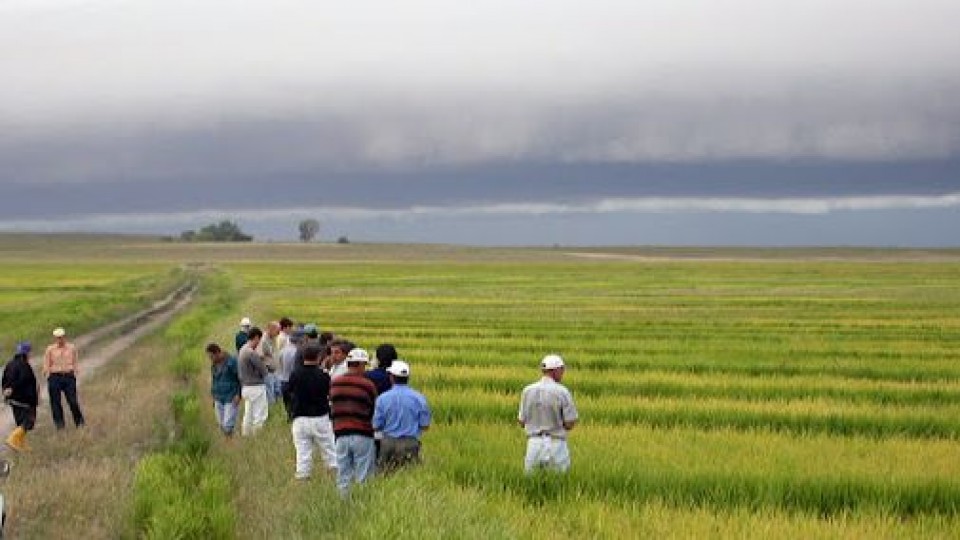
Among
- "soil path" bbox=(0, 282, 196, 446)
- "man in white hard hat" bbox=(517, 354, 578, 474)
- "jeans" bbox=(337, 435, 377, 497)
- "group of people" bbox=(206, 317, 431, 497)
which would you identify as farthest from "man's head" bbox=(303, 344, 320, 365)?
Result: "soil path" bbox=(0, 282, 196, 446)

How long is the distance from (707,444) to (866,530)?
4.94 meters

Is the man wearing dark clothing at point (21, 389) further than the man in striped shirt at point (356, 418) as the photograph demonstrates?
Yes

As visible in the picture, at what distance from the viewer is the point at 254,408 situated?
18438 mm

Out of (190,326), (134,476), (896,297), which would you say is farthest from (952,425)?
(896,297)

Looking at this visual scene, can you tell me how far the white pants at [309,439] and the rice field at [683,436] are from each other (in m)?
0.74

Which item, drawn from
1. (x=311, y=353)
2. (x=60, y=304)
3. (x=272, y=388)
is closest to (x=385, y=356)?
(x=311, y=353)

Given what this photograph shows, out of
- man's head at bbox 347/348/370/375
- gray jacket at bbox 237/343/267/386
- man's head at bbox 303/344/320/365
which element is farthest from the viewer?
gray jacket at bbox 237/343/267/386

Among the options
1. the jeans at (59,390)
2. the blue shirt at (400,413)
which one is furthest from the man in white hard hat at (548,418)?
the jeans at (59,390)

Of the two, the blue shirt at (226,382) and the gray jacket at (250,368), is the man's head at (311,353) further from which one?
the blue shirt at (226,382)

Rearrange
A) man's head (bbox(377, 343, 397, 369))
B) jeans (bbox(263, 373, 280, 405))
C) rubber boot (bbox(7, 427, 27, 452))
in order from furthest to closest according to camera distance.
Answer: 1. jeans (bbox(263, 373, 280, 405))
2. rubber boot (bbox(7, 427, 27, 452))
3. man's head (bbox(377, 343, 397, 369))

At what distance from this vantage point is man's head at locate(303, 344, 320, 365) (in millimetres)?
13906

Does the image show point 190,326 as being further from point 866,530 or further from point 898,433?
point 866,530

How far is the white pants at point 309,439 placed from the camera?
46.5 ft

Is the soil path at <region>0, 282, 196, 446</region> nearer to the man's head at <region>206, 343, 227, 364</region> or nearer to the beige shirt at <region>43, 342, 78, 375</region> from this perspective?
the beige shirt at <region>43, 342, 78, 375</region>
